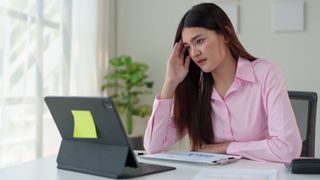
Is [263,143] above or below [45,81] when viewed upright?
below

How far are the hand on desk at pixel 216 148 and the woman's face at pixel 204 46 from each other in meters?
0.30

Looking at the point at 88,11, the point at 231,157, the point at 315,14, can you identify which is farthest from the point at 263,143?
the point at 88,11

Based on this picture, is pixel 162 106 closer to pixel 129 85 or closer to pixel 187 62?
pixel 187 62

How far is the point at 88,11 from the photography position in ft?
11.9

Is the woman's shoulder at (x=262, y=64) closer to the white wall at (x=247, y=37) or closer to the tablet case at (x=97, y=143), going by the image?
the tablet case at (x=97, y=143)

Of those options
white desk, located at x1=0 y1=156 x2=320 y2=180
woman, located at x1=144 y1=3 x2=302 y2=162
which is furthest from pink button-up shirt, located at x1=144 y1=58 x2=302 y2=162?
white desk, located at x1=0 y1=156 x2=320 y2=180

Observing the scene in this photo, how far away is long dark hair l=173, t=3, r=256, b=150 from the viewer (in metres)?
1.61

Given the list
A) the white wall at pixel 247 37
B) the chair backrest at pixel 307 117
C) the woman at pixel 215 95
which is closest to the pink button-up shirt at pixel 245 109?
the woman at pixel 215 95

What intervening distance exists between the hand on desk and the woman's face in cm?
30

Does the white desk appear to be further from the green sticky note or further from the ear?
the ear

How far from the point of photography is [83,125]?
120cm

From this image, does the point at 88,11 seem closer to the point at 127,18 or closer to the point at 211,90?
the point at 127,18

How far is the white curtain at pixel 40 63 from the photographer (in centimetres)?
265

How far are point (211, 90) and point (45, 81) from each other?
1734 millimetres
